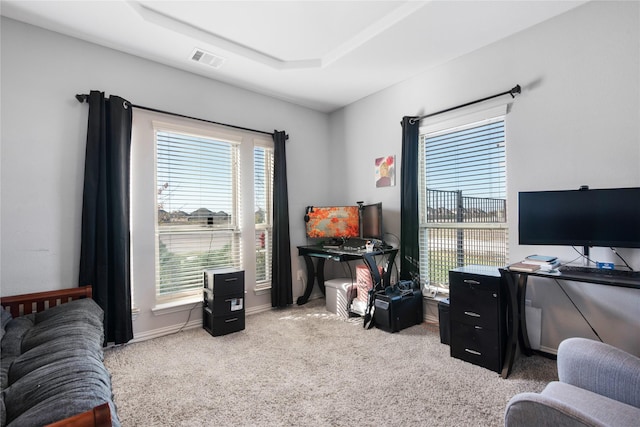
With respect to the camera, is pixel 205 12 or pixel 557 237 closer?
pixel 557 237

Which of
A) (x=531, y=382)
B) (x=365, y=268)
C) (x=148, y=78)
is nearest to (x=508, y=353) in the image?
(x=531, y=382)

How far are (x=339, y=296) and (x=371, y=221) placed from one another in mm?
951

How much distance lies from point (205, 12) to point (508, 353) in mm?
3379

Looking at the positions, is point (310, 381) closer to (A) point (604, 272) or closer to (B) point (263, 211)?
(A) point (604, 272)

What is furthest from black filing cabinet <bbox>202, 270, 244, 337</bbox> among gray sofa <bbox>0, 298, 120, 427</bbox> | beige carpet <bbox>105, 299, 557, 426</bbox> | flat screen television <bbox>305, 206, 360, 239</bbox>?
flat screen television <bbox>305, 206, 360, 239</bbox>

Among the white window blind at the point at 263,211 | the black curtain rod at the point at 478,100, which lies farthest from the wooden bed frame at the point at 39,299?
the black curtain rod at the point at 478,100

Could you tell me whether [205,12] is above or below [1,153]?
above

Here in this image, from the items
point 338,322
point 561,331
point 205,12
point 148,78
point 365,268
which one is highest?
point 205,12

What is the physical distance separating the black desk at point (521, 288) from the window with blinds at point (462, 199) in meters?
0.50

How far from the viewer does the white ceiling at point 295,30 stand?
2303 millimetres

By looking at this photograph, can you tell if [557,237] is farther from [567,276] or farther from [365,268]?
[365,268]

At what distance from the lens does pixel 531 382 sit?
2059mm

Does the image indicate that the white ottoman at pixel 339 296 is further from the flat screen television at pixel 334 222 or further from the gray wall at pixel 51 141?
the gray wall at pixel 51 141

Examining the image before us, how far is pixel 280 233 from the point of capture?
12.4 ft
